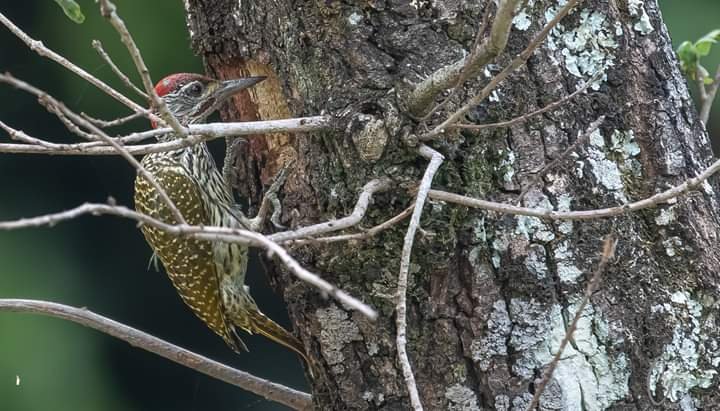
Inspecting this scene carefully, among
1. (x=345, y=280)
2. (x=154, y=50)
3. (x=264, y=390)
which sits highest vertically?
(x=154, y=50)

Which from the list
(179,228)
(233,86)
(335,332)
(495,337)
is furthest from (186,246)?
(179,228)

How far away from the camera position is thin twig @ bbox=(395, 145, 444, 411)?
188 centimetres

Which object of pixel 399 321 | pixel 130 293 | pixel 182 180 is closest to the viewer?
pixel 399 321

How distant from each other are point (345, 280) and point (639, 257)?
62 cm

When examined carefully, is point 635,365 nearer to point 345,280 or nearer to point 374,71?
→ point 345,280

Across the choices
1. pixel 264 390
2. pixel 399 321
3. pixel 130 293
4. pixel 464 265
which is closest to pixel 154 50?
pixel 130 293

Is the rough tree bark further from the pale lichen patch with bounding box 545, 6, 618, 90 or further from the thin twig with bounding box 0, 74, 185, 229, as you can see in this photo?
the thin twig with bounding box 0, 74, 185, 229

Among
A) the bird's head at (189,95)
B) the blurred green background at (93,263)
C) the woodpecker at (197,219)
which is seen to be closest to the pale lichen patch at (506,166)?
the bird's head at (189,95)

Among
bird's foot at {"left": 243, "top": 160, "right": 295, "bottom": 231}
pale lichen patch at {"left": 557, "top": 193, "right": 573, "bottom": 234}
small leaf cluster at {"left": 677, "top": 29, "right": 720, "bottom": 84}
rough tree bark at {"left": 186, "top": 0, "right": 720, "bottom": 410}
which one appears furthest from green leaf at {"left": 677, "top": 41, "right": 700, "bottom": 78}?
bird's foot at {"left": 243, "top": 160, "right": 295, "bottom": 231}

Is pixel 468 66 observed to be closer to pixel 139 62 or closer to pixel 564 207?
pixel 564 207

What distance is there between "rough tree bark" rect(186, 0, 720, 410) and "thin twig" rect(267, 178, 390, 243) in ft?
0.15

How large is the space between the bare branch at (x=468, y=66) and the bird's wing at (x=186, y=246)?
1.56m

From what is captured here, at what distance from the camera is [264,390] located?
2969 mm

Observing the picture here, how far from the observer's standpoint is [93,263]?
7141mm
